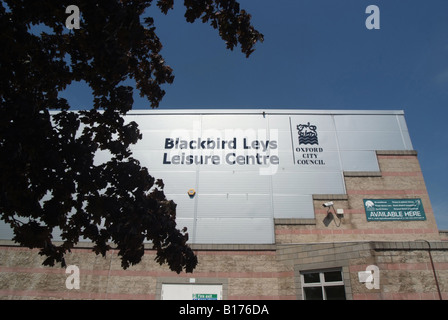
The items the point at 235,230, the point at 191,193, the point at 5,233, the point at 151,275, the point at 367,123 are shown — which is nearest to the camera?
the point at 151,275

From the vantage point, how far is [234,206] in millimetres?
16625

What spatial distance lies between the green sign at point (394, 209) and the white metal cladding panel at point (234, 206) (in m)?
5.78

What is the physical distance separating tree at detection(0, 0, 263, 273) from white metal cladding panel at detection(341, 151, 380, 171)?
13604 mm

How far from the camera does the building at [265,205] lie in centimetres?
1452

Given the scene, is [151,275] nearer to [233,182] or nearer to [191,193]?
[191,193]

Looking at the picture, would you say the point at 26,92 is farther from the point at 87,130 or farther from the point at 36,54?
the point at 87,130

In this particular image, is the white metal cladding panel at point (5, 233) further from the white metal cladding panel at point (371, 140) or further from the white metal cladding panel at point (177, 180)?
the white metal cladding panel at point (371, 140)

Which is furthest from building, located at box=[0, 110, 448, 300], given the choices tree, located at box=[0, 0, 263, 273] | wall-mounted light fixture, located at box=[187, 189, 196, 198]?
tree, located at box=[0, 0, 263, 273]

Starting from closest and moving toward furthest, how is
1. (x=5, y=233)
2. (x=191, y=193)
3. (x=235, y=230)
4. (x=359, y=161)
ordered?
(x=235, y=230) → (x=5, y=233) → (x=191, y=193) → (x=359, y=161)

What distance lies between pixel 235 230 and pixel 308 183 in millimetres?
5287

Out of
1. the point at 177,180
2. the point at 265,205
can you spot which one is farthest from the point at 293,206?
the point at 177,180

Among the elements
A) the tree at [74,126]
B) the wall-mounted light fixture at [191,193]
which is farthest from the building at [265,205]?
the tree at [74,126]
